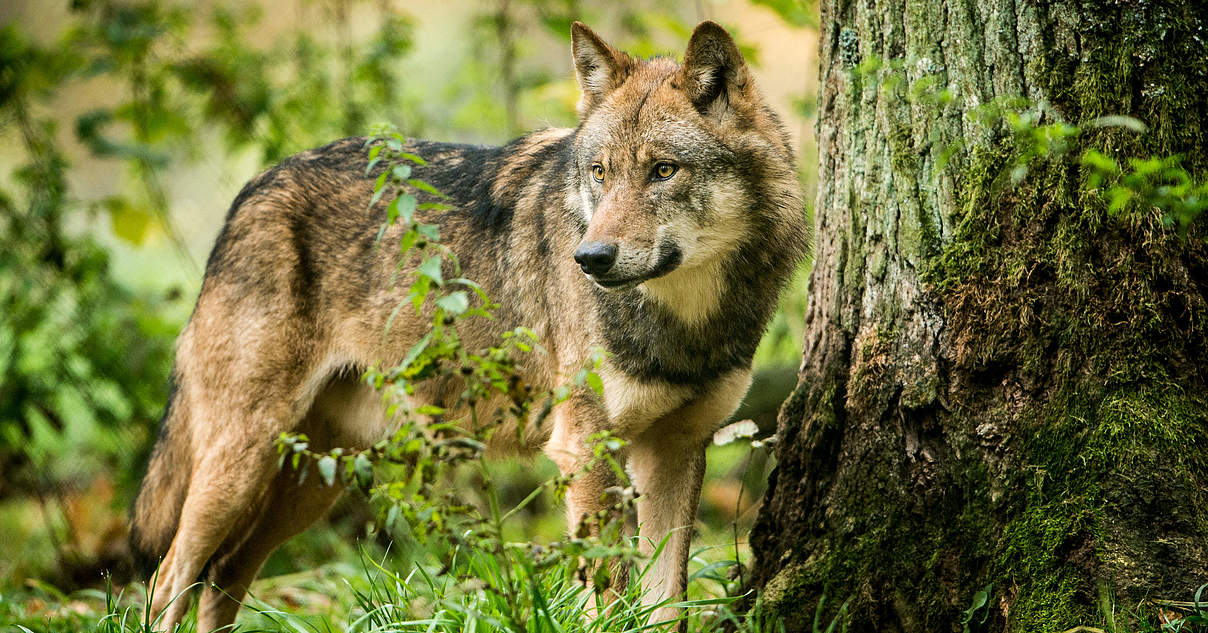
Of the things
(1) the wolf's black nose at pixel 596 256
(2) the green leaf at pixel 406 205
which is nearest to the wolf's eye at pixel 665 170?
(1) the wolf's black nose at pixel 596 256

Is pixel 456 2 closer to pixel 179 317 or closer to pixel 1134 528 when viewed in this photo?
pixel 179 317

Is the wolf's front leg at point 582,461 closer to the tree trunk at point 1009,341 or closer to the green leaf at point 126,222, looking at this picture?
the tree trunk at point 1009,341

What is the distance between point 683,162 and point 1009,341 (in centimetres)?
132

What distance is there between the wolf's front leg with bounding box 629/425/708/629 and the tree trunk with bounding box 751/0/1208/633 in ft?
2.19

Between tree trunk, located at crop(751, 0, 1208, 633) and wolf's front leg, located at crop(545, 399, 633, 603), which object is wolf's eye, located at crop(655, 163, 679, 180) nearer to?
tree trunk, located at crop(751, 0, 1208, 633)

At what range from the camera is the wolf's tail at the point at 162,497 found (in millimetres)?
4535

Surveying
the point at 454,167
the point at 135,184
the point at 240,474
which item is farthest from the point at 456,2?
the point at 240,474

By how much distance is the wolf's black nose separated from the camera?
10.4ft

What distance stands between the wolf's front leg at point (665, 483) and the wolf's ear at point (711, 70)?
1367 mm

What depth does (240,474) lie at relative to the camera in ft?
13.9

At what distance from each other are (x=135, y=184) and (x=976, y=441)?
6.67 m

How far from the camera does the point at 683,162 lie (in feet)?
11.4

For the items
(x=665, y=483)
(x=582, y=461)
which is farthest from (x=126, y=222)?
(x=665, y=483)

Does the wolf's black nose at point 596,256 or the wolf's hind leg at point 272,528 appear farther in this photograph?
the wolf's hind leg at point 272,528
